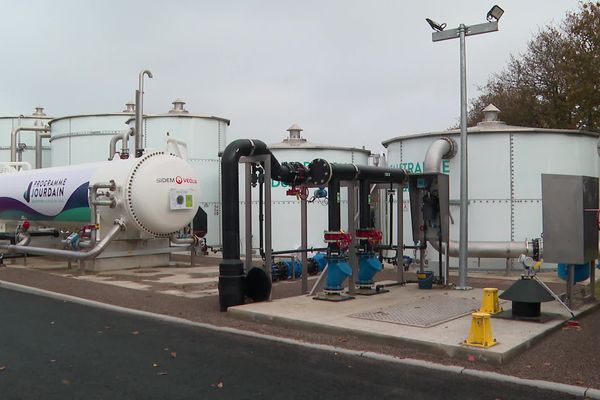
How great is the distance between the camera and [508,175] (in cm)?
1456

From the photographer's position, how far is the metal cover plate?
8.16 meters

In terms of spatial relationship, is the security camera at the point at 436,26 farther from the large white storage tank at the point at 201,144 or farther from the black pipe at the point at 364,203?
the large white storage tank at the point at 201,144

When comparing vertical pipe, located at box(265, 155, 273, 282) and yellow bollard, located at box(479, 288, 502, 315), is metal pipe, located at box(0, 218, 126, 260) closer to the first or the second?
vertical pipe, located at box(265, 155, 273, 282)

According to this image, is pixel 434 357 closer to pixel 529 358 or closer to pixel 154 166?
pixel 529 358

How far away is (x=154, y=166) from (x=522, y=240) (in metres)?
8.89

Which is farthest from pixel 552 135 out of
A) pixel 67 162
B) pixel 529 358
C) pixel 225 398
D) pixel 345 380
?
pixel 67 162

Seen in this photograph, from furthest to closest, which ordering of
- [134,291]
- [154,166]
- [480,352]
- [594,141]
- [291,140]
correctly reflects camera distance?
[291,140] < [594,141] < [154,166] < [134,291] < [480,352]

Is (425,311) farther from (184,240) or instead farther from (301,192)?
(184,240)

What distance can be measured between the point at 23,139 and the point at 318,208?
17.3m

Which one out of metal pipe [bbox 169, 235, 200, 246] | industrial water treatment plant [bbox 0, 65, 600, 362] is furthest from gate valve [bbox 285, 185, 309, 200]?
metal pipe [bbox 169, 235, 200, 246]

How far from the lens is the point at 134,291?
11.7 metres

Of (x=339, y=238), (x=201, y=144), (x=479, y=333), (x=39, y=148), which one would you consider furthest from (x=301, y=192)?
(x=39, y=148)

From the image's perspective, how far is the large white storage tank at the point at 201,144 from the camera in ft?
70.1

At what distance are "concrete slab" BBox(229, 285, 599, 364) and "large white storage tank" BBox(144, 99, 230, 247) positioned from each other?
1184 cm
